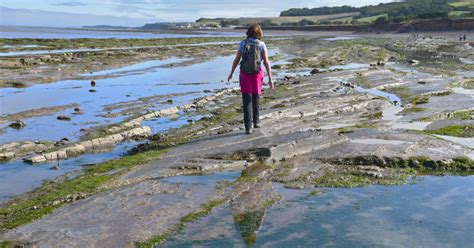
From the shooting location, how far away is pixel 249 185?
8.31m

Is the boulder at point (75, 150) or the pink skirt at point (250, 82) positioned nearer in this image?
the pink skirt at point (250, 82)

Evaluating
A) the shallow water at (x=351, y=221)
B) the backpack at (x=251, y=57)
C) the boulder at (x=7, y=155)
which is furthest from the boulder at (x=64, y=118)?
the shallow water at (x=351, y=221)

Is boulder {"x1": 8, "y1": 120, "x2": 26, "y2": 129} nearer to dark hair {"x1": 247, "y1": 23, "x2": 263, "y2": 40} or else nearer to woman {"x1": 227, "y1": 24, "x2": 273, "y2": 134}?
woman {"x1": 227, "y1": 24, "x2": 273, "y2": 134}

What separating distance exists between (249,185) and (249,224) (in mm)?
1765

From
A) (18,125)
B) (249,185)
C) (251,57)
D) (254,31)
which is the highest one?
(254,31)

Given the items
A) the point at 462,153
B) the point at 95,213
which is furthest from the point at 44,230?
the point at 462,153

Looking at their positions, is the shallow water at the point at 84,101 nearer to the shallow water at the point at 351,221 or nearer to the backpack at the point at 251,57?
the backpack at the point at 251,57

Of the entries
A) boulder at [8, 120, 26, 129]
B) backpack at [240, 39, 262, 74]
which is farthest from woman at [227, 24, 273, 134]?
boulder at [8, 120, 26, 129]

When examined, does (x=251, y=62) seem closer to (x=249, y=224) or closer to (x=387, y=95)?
(x=249, y=224)

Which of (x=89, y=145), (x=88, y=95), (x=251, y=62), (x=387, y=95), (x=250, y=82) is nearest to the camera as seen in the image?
(x=251, y=62)

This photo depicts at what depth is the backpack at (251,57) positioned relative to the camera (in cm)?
1127

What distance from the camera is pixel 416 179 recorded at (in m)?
8.60

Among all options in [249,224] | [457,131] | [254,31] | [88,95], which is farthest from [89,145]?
[88,95]

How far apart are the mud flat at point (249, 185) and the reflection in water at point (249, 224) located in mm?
15
